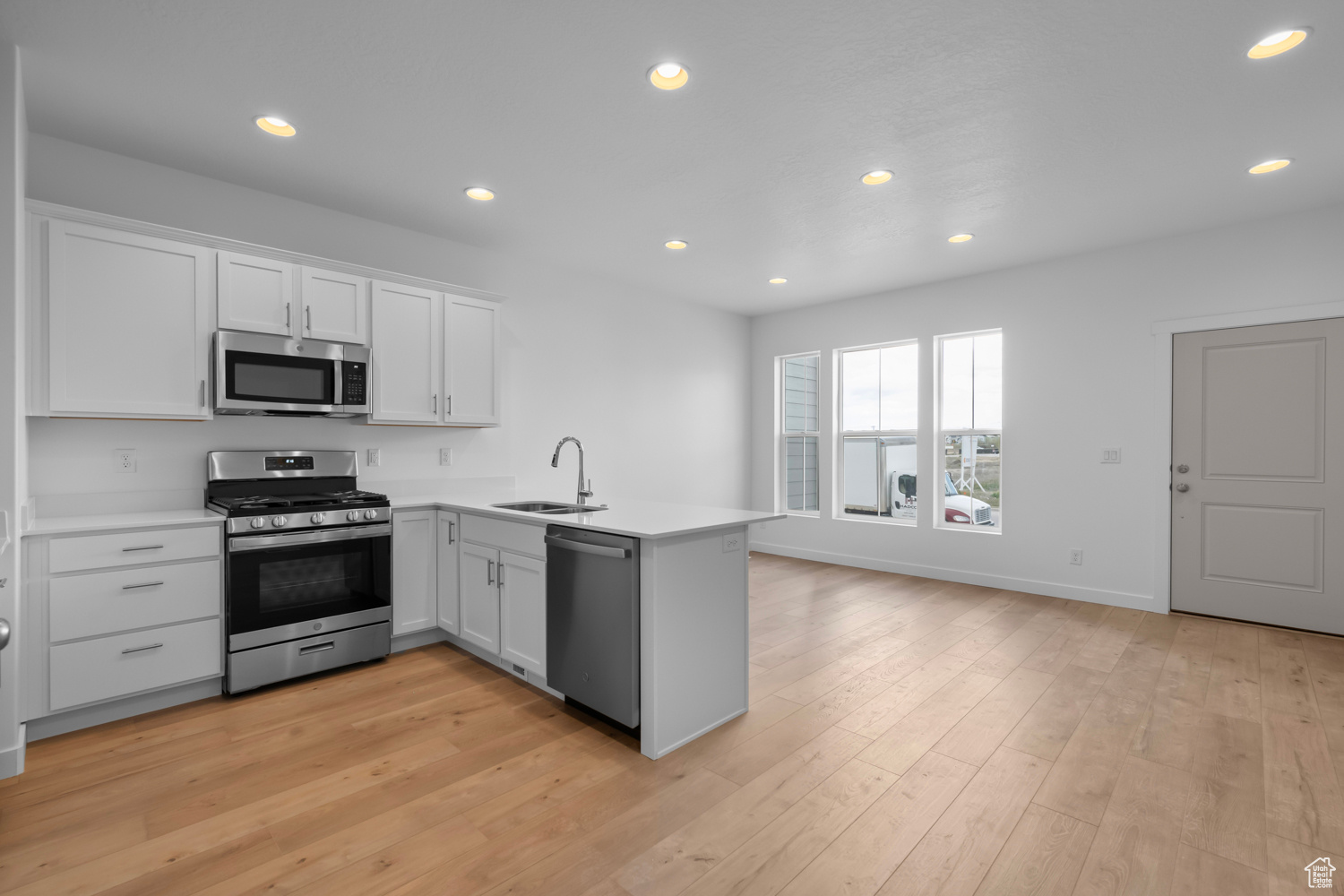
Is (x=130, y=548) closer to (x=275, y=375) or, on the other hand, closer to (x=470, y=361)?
(x=275, y=375)

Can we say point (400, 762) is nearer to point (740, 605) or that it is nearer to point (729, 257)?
point (740, 605)

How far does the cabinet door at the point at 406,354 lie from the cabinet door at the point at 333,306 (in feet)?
0.25

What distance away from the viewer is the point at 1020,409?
4.95 m

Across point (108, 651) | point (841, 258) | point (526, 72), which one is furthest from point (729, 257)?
point (108, 651)

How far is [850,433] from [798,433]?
64cm

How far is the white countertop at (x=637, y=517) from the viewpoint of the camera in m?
2.40

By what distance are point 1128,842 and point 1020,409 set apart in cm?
375

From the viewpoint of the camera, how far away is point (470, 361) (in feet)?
13.1

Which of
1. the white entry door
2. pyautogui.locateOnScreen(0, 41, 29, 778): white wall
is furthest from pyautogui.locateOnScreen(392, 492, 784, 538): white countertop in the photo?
the white entry door

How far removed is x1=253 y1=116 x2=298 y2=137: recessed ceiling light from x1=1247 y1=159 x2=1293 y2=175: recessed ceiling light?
478 cm

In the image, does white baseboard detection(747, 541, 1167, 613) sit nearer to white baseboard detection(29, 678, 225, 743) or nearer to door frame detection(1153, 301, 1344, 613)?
door frame detection(1153, 301, 1344, 613)

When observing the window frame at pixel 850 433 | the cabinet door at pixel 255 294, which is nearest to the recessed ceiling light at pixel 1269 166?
the window frame at pixel 850 433

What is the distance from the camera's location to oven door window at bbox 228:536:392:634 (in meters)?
2.90

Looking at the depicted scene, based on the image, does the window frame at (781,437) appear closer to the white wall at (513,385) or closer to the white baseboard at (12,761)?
the white wall at (513,385)
